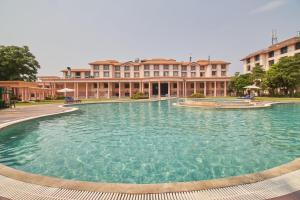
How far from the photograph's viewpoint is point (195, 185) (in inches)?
158

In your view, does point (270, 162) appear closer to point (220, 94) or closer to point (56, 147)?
point (56, 147)

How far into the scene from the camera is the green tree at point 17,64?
134 feet

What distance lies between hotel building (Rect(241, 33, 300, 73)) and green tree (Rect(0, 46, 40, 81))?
59726 mm

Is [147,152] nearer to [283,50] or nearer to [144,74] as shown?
[144,74]

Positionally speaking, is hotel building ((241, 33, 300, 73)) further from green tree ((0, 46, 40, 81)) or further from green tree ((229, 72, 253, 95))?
green tree ((0, 46, 40, 81))

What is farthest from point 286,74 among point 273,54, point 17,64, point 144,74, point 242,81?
point 17,64

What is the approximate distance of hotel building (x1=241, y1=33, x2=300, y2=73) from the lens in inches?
1967

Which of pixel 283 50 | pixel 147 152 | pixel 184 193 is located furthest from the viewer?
pixel 283 50

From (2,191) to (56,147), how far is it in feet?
16.5

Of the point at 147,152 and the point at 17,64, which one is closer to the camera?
the point at 147,152

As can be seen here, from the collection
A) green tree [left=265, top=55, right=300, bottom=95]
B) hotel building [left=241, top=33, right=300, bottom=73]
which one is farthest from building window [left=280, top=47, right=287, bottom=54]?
green tree [left=265, top=55, right=300, bottom=95]

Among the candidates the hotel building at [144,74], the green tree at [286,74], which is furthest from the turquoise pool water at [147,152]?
the hotel building at [144,74]

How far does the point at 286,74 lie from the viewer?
43750 mm

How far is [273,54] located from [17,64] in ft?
220
